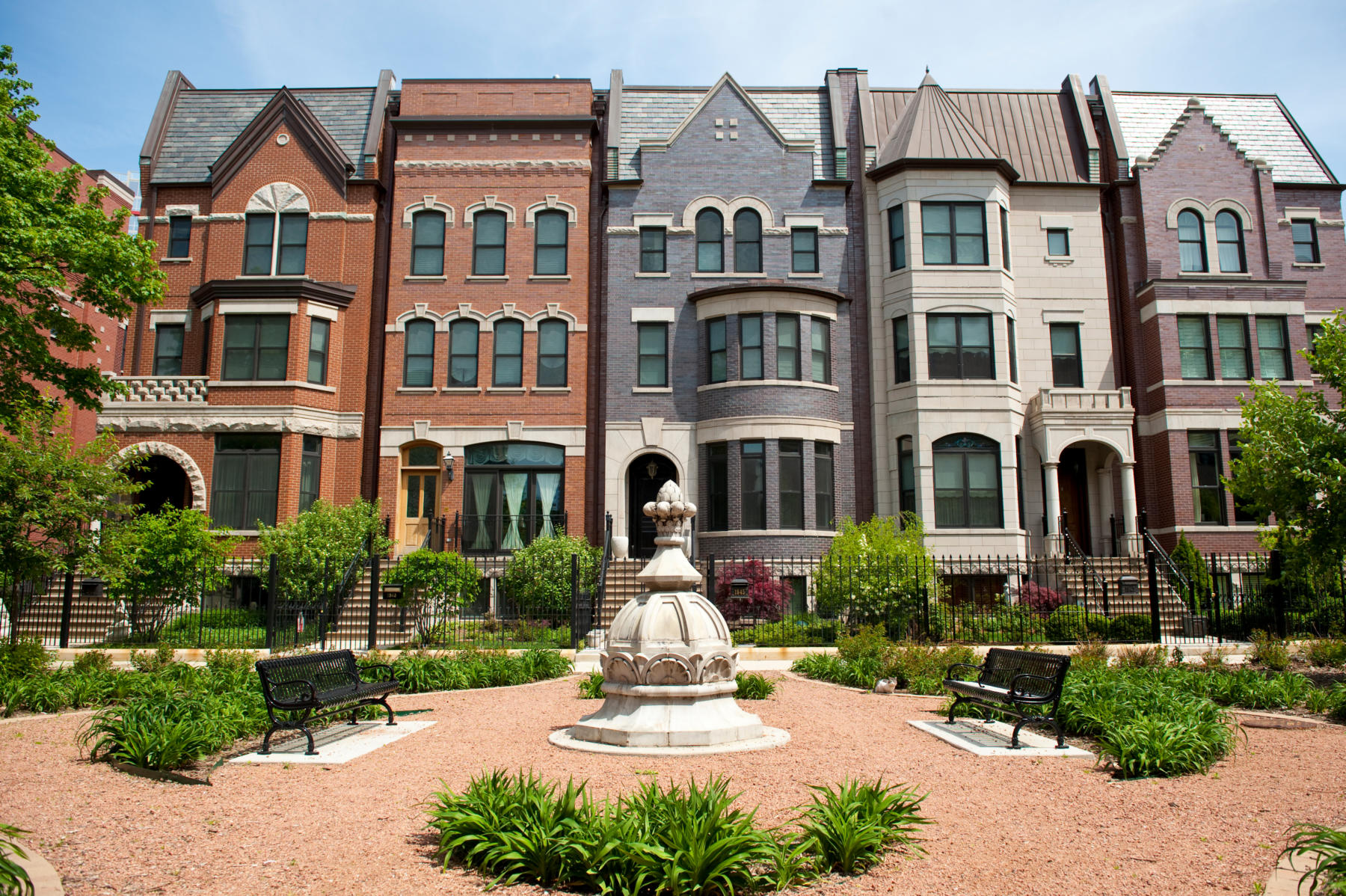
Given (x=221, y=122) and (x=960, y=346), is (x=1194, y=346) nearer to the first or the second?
(x=960, y=346)

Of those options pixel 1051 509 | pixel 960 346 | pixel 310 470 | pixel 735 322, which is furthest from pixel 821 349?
pixel 310 470

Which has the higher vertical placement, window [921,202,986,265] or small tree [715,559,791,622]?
window [921,202,986,265]

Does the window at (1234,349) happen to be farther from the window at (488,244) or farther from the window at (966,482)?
the window at (488,244)

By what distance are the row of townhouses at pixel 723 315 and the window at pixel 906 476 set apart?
0.07m

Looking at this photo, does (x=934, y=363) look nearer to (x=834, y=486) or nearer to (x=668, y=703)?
(x=834, y=486)

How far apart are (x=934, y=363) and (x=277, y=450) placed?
17.4 meters

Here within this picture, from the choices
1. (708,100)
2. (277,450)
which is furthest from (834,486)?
(277,450)

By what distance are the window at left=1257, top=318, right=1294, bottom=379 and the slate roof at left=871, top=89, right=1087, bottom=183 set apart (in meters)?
6.31

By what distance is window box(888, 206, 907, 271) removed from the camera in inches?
982

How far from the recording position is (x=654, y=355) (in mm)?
25203

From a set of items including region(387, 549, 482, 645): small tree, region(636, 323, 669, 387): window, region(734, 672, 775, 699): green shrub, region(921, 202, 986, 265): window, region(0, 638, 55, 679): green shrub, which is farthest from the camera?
region(636, 323, 669, 387): window

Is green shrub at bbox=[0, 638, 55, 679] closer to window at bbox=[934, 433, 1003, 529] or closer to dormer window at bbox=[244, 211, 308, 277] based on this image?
dormer window at bbox=[244, 211, 308, 277]

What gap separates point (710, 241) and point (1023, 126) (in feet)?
32.6

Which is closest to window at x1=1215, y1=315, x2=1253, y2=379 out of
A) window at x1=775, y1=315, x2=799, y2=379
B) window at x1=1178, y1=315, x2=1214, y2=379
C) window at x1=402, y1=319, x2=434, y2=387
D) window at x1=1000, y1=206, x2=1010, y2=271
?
A: window at x1=1178, y1=315, x2=1214, y2=379
